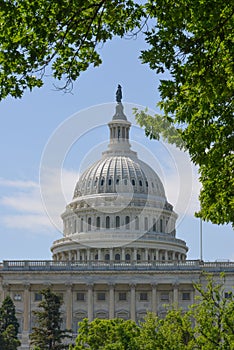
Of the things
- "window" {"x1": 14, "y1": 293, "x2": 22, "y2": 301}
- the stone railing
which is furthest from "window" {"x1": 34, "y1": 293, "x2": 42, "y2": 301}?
the stone railing

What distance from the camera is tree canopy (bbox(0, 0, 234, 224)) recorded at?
2203cm

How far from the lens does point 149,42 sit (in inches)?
889

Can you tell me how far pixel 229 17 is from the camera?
21938 mm

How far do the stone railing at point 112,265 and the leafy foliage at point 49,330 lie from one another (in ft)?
138

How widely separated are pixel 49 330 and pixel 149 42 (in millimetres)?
89952

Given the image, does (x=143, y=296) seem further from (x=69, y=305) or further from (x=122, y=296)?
(x=69, y=305)

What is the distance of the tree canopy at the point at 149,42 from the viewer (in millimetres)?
22031

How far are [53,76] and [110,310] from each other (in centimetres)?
13530

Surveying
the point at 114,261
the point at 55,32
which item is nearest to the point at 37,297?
the point at 114,261

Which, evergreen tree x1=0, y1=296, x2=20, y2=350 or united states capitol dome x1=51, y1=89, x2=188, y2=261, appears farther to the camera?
united states capitol dome x1=51, y1=89, x2=188, y2=261

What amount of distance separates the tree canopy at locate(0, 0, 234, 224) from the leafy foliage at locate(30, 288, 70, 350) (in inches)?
3114

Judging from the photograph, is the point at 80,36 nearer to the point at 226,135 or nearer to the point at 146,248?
the point at 226,135

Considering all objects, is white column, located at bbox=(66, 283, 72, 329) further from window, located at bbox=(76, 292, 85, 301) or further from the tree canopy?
the tree canopy

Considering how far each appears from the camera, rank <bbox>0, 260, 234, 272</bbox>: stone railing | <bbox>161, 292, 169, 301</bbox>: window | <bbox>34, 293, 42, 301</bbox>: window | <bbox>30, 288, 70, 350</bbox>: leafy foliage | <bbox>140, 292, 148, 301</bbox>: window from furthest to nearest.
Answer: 1. <bbox>0, 260, 234, 272</bbox>: stone railing
2. <bbox>140, 292, 148, 301</bbox>: window
3. <bbox>161, 292, 169, 301</bbox>: window
4. <bbox>34, 293, 42, 301</bbox>: window
5. <bbox>30, 288, 70, 350</bbox>: leafy foliage
